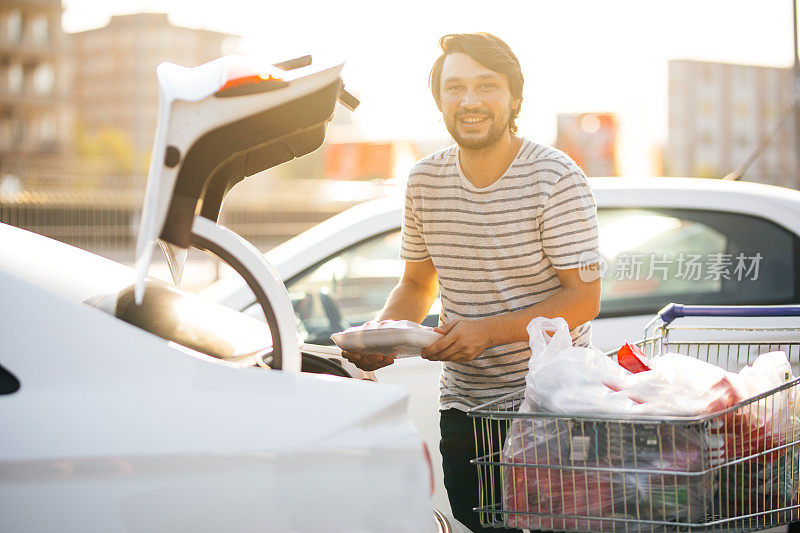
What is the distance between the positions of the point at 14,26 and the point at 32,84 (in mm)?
3632

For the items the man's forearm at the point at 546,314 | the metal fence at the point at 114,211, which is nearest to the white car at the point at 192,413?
the man's forearm at the point at 546,314

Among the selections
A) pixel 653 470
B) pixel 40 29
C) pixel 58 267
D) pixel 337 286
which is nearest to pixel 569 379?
pixel 653 470

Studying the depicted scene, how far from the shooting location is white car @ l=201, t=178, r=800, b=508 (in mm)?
3791

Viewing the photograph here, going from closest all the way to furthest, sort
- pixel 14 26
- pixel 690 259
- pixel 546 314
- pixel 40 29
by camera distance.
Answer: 1. pixel 546 314
2. pixel 690 259
3. pixel 14 26
4. pixel 40 29

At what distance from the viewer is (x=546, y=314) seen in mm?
2365

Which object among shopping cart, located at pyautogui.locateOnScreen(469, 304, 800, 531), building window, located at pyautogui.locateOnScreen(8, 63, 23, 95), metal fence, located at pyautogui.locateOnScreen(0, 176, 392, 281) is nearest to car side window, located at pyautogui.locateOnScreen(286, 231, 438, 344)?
shopping cart, located at pyautogui.locateOnScreen(469, 304, 800, 531)

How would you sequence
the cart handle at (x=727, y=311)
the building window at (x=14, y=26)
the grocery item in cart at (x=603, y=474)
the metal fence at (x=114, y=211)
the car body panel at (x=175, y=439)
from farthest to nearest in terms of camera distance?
1. the building window at (x=14, y=26)
2. the metal fence at (x=114, y=211)
3. the cart handle at (x=727, y=311)
4. the grocery item in cart at (x=603, y=474)
5. the car body panel at (x=175, y=439)

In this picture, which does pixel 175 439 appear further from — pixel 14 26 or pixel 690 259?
pixel 14 26

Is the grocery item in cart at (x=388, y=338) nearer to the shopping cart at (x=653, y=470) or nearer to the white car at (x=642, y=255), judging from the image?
the shopping cart at (x=653, y=470)

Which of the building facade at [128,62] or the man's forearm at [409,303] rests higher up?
the building facade at [128,62]

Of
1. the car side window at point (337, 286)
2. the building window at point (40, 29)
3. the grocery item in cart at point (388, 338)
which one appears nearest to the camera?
the grocery item in cart at point (388, 338)

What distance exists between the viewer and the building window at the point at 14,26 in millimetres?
50781

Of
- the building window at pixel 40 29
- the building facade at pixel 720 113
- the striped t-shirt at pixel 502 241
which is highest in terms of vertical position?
the building window at pixel 40 29

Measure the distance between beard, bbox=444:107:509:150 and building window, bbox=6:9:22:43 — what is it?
54.2 m
